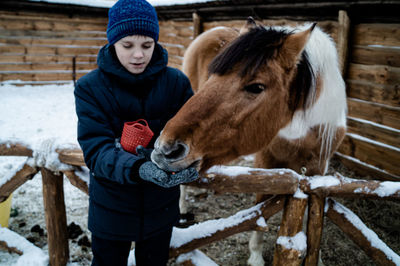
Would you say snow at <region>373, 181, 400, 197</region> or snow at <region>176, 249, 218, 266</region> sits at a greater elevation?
snow at <region>373, 181, 400, 197</region>

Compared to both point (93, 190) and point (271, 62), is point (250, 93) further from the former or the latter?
point (93, 190)

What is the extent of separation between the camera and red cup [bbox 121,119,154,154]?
1.32 meters

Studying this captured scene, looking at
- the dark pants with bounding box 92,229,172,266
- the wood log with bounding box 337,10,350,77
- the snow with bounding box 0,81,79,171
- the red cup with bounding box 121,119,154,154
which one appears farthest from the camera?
the wood log with bounding box 337,10,350,77

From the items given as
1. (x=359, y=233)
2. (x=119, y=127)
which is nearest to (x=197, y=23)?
(x=119, y=127)

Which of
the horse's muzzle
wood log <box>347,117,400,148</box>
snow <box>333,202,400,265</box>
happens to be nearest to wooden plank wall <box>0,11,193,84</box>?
wood log <box>347,117,400,148</box>

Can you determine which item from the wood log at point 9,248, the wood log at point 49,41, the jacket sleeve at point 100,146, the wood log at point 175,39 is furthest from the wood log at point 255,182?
the wood log at point 49,41

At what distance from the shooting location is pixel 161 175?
116cm

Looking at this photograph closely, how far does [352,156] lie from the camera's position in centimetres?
509

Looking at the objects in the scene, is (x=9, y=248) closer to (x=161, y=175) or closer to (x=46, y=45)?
(x=161, y=175)

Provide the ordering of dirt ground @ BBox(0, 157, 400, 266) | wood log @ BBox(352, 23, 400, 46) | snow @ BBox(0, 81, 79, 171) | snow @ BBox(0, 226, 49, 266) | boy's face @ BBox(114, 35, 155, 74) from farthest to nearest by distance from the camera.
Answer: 1. wood log @ BBox(352, 23, 400, 46)
2. dirt ground @ BBox(0, 157, 400, 266)
3. snow @ BBox(0, 226, 49, 266)
4. snow @ BBox(0, 81, 79, 171)
5. boy's face @ BBox(114, 35, 155, 74)

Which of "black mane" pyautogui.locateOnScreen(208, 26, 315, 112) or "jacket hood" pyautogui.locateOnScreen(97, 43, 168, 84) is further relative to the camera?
"black mane" pyautogui.locateOnScreen(208, 26, 315, 112)

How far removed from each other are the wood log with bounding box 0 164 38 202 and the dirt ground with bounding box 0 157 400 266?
2.57ft

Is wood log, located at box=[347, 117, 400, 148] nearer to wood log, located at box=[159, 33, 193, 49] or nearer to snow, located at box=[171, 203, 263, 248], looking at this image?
snow, located at box=[171, 203, 263, 248]

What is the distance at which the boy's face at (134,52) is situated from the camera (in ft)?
4.67
